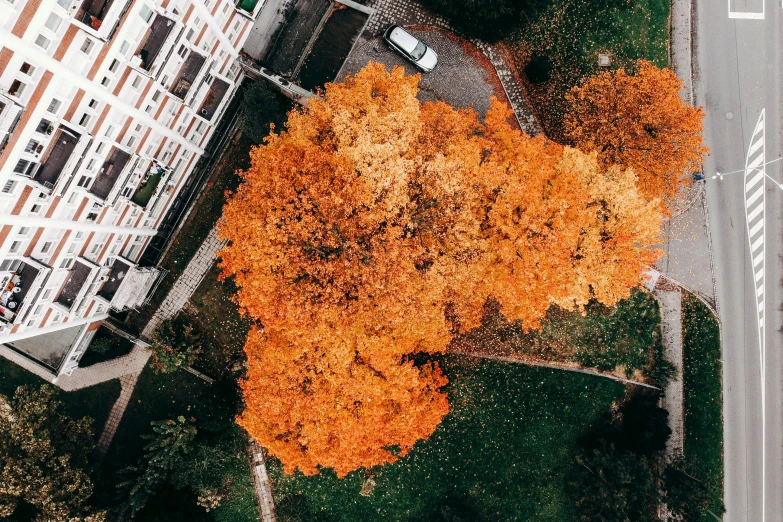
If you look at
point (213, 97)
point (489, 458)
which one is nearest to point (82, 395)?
point (213, 97)

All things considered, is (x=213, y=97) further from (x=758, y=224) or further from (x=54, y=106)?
(x=758, y=224)

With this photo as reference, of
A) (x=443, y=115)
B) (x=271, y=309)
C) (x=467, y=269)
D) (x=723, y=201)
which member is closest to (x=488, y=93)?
(x=443, y=115)

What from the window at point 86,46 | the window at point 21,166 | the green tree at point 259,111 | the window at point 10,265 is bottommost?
the window at point 10,265

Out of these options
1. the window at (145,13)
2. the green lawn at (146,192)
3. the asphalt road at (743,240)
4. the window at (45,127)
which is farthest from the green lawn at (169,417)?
the asphalt road at (743,240)

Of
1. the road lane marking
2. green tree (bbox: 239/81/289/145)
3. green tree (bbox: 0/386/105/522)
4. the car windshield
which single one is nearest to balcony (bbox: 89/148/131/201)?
green tree (bbox: 239/81/289/145)

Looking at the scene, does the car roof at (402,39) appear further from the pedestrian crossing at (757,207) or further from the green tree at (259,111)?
the pedestrian crossing at (757,207)

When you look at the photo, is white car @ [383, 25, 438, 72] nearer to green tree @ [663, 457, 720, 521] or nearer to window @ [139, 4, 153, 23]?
window @ [139, 4, 153, 23]
